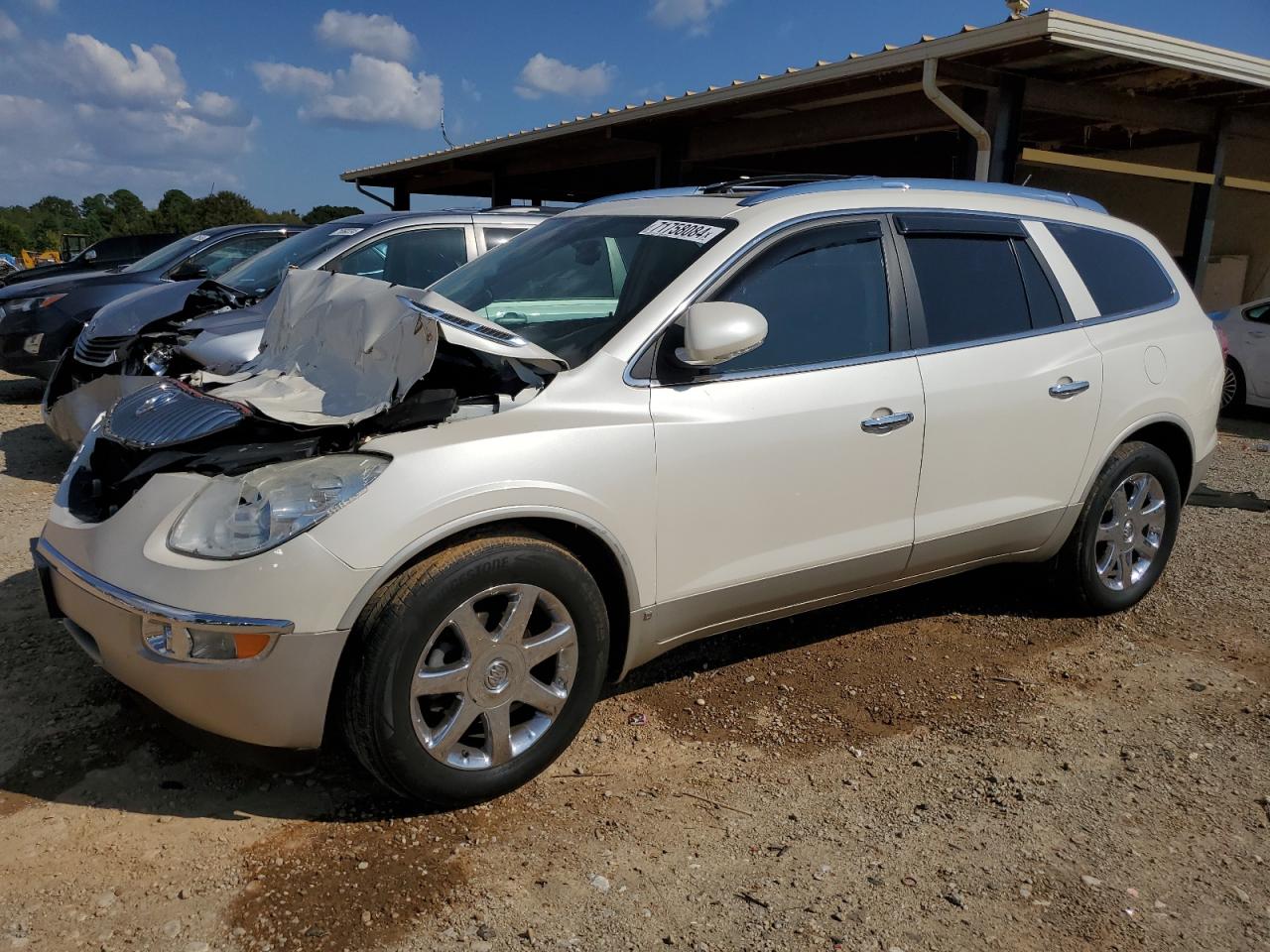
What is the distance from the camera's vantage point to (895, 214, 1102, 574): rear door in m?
3.69

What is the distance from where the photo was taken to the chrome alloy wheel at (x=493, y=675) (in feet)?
9.08

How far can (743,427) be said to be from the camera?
3195mm

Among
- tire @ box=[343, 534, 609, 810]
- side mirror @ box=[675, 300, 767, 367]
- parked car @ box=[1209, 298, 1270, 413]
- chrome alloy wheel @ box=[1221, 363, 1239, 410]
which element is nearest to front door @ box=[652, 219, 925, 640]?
side mirror @ box=[675, 300, 767, 367]

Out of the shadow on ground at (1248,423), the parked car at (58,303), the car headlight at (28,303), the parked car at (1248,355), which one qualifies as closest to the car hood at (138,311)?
the parked car at (58,303)

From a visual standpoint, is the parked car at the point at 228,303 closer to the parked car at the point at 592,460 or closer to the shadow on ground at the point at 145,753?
the shadow on ground at the point at 145,753

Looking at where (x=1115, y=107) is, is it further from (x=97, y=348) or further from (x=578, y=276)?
(x=97, y=348)

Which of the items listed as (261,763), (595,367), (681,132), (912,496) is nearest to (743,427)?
(595,367)

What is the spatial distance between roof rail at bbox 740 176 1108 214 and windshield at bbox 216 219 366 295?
157 inches

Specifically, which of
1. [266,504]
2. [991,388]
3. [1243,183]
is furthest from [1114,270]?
[1243,183]

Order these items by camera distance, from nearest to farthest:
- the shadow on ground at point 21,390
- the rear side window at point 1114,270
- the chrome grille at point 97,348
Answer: the rear side window at point 1114,270 → the chrome grille at point 97,348 → the shadow on ground at point 21,390

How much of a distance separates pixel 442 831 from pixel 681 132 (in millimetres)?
12399

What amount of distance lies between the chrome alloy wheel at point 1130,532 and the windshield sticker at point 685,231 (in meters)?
2.27

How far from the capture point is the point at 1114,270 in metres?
4.39

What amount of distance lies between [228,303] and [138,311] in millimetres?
646
